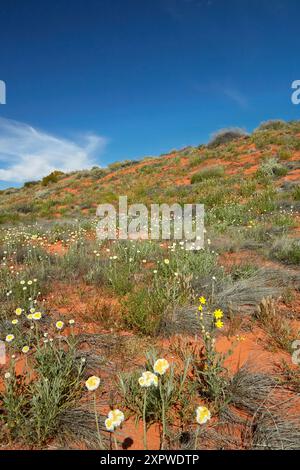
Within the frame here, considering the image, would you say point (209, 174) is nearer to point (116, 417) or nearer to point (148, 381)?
point (148, 381)

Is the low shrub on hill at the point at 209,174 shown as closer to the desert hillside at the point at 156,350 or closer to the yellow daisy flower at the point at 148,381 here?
the desert hillside at the point at 156,350

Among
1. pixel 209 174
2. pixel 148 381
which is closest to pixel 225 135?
pixel 209 174

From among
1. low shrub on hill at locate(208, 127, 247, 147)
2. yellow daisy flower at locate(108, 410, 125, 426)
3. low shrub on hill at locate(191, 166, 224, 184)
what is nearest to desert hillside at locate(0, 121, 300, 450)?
yellow daisy flower at locate(108, 410, 125, 426)

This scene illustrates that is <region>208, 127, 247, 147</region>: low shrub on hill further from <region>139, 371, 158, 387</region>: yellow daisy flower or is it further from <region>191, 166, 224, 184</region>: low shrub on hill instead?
<region>139, 371, 158, 387</region>: yellow daisy flower

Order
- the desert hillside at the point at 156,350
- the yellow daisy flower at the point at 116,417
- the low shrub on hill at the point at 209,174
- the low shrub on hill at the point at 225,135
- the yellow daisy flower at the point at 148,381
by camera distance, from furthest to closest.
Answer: the low shrub on hill at the point at 225,135
the low shrub on hill at the point at 209,174
the desert hillside at the point at 156,350
the yellow daisy flower at the point at 148,381
the yellow daisy flower at the point at 116,417

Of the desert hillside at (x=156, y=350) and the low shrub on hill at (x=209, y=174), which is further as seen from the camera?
the low shrub on hill at (x=209, y=174)

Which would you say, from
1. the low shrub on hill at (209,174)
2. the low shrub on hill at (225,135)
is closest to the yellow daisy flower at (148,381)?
the low shrub on hill at (209,174)

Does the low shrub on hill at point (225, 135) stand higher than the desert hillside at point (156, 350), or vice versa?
the low shrub on hill at point (225, 135)

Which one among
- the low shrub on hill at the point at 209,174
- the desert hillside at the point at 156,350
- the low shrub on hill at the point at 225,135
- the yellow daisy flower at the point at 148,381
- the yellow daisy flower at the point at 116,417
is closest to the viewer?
the yellow daisy flower at the point at 116,417

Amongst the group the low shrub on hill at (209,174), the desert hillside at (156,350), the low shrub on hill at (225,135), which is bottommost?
the desert hillside at (156,350)

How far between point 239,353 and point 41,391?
1.67 metres

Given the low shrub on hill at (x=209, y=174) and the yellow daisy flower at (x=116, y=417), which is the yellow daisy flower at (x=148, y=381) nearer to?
the yellow daisy flower at (x=116, y=417)
